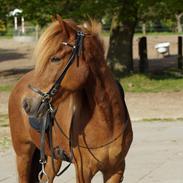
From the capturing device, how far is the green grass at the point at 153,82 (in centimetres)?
1534

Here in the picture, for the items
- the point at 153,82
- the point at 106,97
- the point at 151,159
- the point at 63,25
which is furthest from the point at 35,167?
the point at 153,82

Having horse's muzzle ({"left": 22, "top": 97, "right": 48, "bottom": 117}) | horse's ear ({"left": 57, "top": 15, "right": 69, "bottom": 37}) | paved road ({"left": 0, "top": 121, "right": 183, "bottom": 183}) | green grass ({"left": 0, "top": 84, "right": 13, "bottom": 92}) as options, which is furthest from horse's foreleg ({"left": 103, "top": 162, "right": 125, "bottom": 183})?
green grass ({"left": 0, "top": 84, "right": 13, "bottom": 92})

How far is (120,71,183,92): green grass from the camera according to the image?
50.3 ft

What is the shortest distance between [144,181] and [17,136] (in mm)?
2013

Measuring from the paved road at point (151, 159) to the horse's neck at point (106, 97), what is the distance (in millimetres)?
2423

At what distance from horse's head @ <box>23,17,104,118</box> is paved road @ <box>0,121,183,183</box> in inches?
110

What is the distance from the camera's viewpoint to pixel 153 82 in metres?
16.6

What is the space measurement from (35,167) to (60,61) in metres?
1.76

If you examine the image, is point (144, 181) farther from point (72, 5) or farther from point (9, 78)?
point (9, 78)

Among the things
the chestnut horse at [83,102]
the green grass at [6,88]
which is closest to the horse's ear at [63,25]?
the chestnut horse at [83,102]

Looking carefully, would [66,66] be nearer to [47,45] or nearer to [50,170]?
[47,45]

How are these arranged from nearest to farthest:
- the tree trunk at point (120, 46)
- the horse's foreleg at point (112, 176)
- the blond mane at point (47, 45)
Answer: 1. the blond mane at point (47, 45)
2. the horse's foreleg at point (112, 176)
3. the tree trunk at point (120, 46)

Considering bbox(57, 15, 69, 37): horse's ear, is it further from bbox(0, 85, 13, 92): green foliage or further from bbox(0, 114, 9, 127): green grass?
bbox(0, 85, 13, 92): green foliage

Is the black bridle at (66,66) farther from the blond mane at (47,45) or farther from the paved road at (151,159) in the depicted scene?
the paved road at (151,159)
